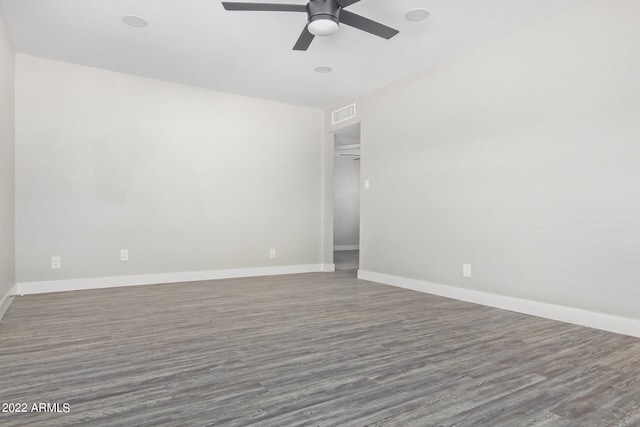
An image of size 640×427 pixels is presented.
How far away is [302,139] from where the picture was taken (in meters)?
5.82

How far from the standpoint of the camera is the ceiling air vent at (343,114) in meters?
5.38

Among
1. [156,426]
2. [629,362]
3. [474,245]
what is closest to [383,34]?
[474,245]

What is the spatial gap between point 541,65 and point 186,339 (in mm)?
3391

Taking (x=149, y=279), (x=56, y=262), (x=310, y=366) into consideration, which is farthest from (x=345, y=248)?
(x=310, y=366)

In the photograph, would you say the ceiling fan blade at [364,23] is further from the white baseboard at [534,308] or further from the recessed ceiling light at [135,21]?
the white baseboard at [534,308]

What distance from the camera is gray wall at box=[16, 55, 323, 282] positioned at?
4.08 metres

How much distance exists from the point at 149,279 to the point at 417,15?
3908 millimetres

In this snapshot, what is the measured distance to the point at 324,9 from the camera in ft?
8.72

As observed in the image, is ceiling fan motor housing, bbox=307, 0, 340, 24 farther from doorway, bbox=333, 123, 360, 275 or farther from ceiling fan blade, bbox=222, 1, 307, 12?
doorway, bbox=333, 123, 360, 275

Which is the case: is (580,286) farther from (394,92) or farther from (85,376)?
(85,376)

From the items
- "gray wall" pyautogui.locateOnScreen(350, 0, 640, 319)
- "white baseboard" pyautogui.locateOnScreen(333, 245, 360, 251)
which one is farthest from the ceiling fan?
"white baseboard" pyautogui.locateOnScreen(333, 245, 360, 251)

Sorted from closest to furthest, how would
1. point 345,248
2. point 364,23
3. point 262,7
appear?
1. point 262,7
2. point 364,23
3. point 345,248

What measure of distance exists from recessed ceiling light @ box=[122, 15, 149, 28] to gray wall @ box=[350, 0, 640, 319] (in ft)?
9.03

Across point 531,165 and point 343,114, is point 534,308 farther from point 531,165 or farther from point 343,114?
point 343,114
